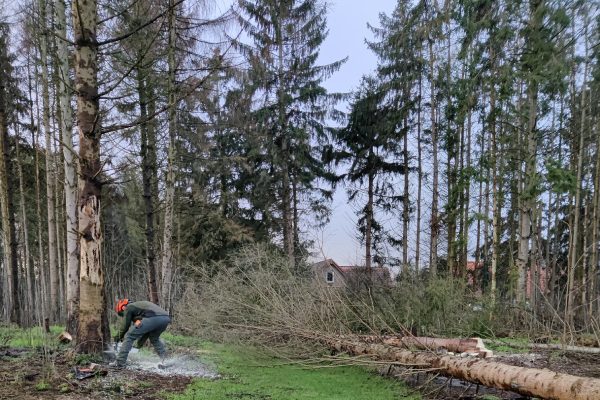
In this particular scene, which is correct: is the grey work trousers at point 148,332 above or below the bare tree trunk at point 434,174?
below

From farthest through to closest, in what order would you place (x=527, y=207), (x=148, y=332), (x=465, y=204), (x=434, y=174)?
(x=434, y=174) → (x=465, y=204) → (x=527, y=207) → (x=148, y=332)

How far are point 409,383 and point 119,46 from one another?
8.84 m

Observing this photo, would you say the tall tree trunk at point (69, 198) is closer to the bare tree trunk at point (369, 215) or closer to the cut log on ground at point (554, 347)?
the cut log on ground at point (554, 347)

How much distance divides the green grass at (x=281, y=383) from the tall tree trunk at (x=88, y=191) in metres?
1.57

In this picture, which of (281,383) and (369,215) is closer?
(281,383)

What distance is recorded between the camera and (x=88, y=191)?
6016 mm

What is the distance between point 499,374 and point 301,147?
593 inches

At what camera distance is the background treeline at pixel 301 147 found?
10047 millimetres

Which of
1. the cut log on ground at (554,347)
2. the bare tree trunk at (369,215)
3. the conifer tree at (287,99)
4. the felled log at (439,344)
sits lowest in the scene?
the cut log on ground at (554,347)

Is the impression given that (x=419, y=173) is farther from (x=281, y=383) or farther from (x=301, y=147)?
(x=281, y=383)

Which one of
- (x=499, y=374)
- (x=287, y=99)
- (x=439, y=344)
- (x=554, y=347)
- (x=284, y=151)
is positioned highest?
(x=287, y=99)

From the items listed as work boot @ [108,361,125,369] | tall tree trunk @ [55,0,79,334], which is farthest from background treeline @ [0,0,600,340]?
work boot @ [108,361,125,369]

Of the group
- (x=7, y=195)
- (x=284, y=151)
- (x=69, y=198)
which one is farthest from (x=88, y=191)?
(x=284, y=151)

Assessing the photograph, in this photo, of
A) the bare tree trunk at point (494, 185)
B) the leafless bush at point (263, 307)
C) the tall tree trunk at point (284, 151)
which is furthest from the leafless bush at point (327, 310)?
the tall tree trunk at point (284, 151)
